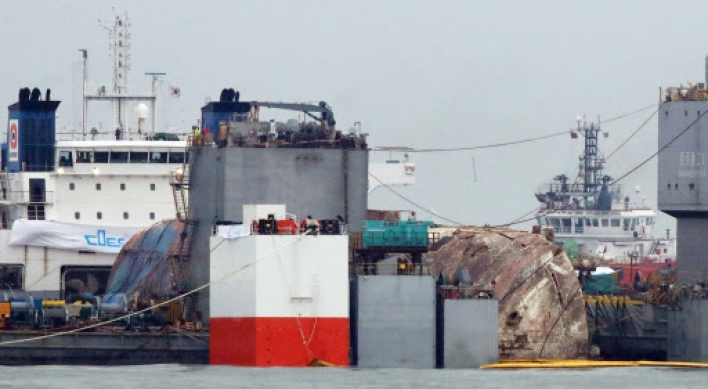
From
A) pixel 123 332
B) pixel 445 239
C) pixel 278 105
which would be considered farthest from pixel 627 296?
pixel 123 332

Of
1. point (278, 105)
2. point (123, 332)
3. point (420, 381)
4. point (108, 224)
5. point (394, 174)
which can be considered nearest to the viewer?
point (420, 381)

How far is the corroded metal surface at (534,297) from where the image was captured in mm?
66250

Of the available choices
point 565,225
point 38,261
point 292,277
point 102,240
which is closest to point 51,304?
point 292,277

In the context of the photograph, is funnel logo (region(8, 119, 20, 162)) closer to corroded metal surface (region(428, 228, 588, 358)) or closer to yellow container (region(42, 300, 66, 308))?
yellow container (region(42, 300, 66, 308))

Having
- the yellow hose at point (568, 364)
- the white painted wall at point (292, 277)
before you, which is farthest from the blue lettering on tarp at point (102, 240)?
the yellow hose at point (568, 364)

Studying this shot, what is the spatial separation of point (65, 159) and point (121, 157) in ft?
6.77

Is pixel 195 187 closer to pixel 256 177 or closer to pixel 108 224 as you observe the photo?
pixel 256 177

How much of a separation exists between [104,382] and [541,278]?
1429 centimetres

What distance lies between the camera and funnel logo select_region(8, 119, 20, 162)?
83312 millimetres

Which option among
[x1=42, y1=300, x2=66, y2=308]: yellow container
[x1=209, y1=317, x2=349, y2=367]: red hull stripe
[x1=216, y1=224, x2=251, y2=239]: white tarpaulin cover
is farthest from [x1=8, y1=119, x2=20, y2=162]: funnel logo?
[x1=209, y1=317, x2=349, y2=367]: red hull stripe

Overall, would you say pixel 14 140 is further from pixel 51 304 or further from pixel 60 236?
pixel 51 304

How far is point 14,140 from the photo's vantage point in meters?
83.6

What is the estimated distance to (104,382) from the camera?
198ft

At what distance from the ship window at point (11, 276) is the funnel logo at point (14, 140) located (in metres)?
5.39
